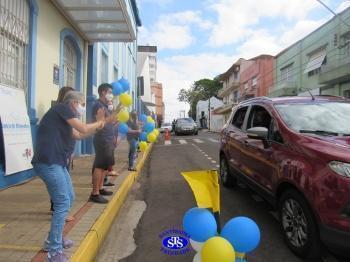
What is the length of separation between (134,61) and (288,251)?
1087 inches

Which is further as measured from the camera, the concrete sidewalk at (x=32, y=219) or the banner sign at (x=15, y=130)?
the banner sign at (x=15, y=130)

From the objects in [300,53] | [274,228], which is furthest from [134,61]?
[274,228]

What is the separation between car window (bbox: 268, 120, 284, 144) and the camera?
5233mm

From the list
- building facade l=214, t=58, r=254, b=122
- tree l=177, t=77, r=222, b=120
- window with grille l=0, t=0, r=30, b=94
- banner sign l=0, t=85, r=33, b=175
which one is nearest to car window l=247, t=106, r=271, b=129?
banner sign l=0, t=85, r=33, b=175

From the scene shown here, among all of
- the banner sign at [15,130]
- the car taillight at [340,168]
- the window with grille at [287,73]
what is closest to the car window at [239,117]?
Result: the car taillight at [340,168]

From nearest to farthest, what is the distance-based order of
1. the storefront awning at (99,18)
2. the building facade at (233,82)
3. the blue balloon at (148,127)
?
the storefront awning at (99,18) → the blue balloon at (148,127) → the building facade at (233,82)

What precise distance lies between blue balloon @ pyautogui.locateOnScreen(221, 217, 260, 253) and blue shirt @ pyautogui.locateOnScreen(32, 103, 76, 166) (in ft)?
5.88

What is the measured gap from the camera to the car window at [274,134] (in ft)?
17.2

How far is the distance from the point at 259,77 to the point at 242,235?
4038cm

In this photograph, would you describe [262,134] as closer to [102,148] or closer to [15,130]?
[102,148]

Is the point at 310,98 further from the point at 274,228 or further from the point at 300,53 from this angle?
the point at 300,53

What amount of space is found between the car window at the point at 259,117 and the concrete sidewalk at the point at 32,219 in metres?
2.64

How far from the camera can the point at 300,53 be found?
3002 cm

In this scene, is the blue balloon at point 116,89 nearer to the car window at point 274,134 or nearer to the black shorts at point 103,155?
the black shorts at point 103,155
